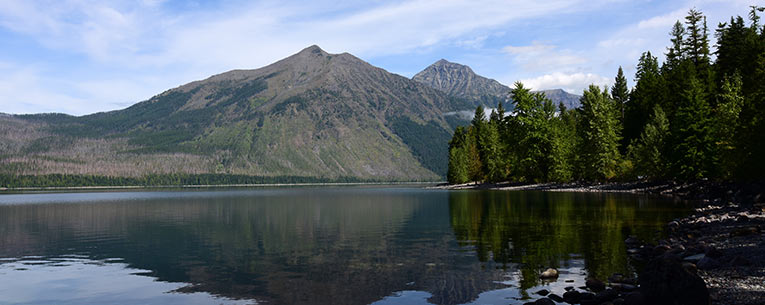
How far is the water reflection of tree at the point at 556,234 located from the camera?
90.4ft

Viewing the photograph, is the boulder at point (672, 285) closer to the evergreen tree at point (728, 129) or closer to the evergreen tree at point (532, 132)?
the evergreen tree at point (728, 129)

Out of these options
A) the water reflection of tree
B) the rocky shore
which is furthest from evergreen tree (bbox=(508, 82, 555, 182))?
the rocky shore

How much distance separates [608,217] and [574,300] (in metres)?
31.7

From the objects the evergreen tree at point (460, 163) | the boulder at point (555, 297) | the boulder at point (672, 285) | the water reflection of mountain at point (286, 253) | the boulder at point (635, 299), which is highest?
the evergreen tree at point (460, 163)

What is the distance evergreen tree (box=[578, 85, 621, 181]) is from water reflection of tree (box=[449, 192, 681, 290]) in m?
50.3

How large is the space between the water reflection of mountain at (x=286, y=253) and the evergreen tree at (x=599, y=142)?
203 ft

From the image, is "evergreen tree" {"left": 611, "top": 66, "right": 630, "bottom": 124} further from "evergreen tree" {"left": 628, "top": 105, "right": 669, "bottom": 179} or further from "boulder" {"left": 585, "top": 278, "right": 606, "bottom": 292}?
"boulder" {"left": 585, "top": 278, "right": 606, "bottom": 292}

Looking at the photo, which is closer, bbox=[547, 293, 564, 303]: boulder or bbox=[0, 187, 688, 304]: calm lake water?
bbox=[547, 293, 564, 303]: boulder

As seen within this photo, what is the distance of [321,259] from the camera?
30938mm

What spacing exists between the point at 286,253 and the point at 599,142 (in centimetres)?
8803

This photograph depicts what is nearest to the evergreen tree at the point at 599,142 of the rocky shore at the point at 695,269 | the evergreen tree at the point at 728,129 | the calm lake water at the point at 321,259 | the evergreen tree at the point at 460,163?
the evergreen tree at the point at 728,129

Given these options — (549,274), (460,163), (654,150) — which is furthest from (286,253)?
(460,163)

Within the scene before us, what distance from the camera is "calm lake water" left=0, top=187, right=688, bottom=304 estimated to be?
22516 mm

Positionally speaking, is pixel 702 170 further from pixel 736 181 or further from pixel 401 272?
pixel 401 272
